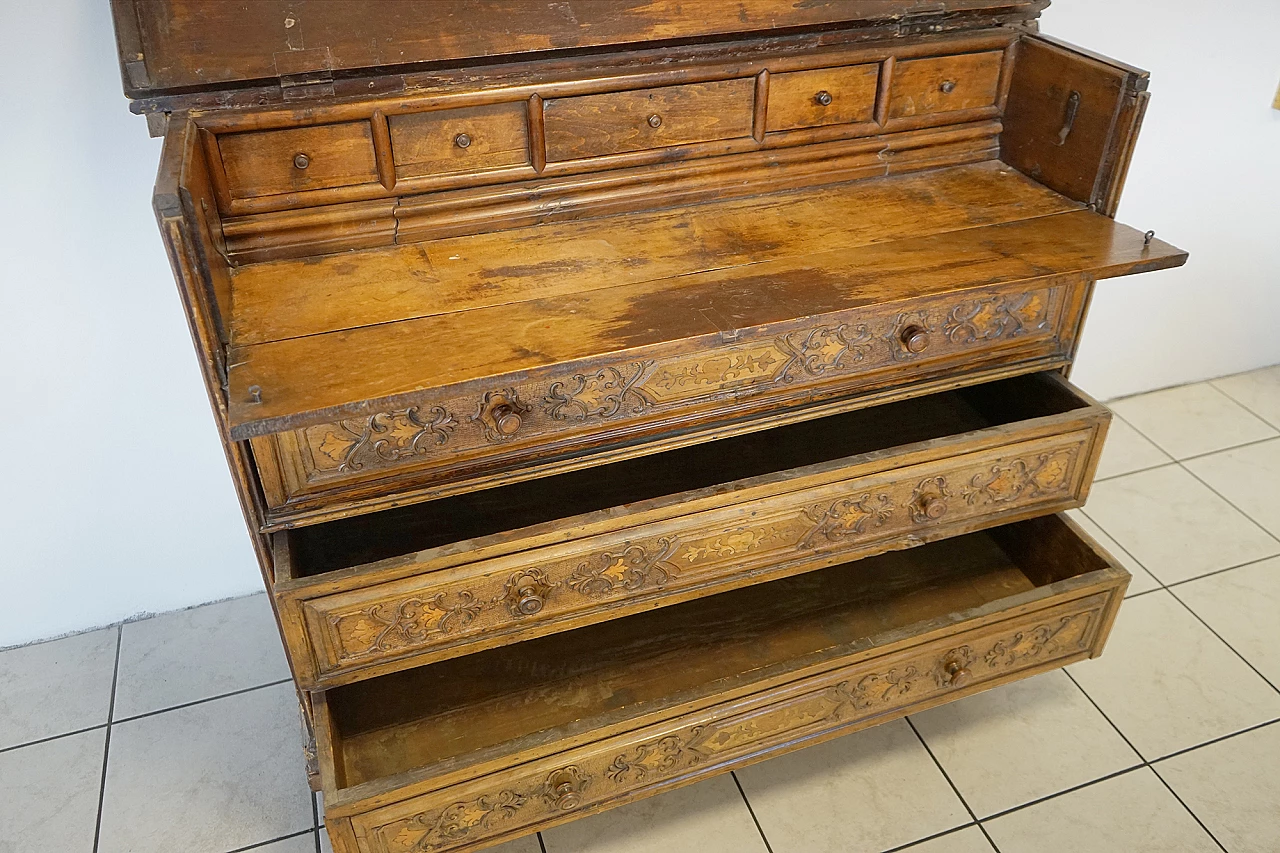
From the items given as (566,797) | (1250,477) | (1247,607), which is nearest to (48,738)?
(566,797)

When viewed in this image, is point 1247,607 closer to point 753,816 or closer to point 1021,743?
point 1021,743

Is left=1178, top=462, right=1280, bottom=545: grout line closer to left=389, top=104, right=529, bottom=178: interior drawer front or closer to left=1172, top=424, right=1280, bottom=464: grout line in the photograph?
left=1172, top=424, right=1280, bottom=464: grout line

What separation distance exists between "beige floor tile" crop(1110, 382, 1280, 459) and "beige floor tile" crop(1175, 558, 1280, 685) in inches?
17.7

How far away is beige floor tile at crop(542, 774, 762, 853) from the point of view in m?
1.72

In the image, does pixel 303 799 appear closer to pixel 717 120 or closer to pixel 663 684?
pixel 663 684

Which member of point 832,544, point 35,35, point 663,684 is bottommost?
point 663,684

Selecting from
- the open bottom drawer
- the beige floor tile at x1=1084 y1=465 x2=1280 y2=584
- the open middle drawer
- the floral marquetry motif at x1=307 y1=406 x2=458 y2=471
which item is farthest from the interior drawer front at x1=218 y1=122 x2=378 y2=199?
the beige floor tile at x1=1084 y1=465 x2=1280 y2=584

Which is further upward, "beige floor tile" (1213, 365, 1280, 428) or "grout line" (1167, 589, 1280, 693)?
"beige floor tile" (1213, 365, 1280, 428)

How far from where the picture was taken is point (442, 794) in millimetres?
1387

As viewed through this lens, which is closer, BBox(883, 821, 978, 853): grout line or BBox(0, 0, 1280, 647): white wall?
BBox(0, 0, 1280, 647): white wall

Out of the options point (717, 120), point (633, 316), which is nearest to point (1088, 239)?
point (717, 120)

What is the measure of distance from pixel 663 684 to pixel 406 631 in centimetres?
50

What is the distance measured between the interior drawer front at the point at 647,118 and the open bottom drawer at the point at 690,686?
2.72ft

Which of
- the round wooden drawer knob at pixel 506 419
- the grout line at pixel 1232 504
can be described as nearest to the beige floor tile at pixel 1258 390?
the grout line at pixel 1232 504
